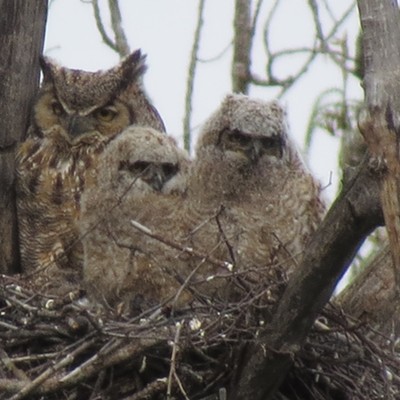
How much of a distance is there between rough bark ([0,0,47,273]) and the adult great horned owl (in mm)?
54

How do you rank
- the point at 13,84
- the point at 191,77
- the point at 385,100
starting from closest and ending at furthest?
the point at 385,100 → the point at 13,84 → the point at 191,77

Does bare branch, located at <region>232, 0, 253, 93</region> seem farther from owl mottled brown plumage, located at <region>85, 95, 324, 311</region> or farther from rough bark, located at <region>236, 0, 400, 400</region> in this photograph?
rough bark, located at <region>236, 0, 400, 400</region>

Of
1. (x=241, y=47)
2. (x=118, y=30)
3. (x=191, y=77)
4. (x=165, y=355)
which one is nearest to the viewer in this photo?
(x=165, y=355)

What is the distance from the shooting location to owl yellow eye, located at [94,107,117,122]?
465cm

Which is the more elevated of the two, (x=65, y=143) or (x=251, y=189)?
(x=251, y=189)

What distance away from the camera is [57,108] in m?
4.54

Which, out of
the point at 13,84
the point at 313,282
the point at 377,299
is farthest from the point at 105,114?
the point at 313,282

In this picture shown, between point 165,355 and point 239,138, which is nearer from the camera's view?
point 165,355

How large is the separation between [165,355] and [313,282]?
0.82m

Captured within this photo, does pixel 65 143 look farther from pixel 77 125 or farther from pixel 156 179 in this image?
pixel 156 179

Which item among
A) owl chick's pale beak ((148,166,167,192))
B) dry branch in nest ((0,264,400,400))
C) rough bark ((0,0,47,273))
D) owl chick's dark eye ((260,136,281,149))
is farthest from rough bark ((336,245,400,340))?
rough bark ((0,0,47,273))

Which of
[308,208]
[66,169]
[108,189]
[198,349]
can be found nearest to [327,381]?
[198,349]

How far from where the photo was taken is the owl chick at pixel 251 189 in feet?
12.6

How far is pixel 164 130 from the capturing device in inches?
187
